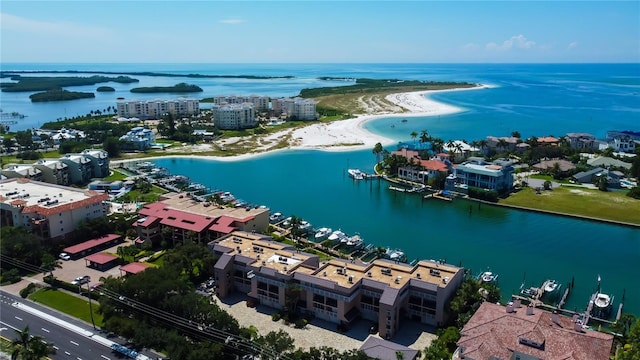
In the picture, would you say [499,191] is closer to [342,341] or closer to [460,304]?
[460,304]

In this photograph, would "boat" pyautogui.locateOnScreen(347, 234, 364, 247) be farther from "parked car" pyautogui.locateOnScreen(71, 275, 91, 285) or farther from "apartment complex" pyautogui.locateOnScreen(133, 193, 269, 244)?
"parked car" pyautogui.locateOnScreen(71, 275, 91, 285)

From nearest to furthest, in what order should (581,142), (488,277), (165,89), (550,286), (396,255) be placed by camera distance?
(550,286), (488,277), (396,255), (581,142), (165,89)

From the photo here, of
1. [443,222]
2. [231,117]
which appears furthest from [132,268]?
[231,117]

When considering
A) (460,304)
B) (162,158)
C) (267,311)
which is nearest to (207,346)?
(267,311)

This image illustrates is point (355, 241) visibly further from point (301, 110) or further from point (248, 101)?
point (248, 101)

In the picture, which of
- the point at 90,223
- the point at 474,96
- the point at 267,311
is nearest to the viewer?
the point at 267,311

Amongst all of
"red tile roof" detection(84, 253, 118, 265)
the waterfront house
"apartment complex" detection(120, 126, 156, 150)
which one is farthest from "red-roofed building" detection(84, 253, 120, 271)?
the waterfront house
